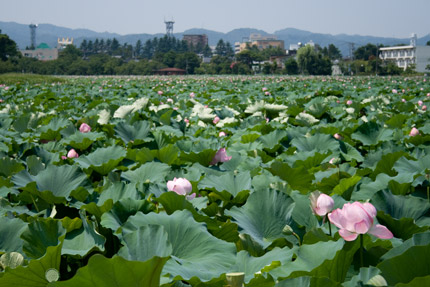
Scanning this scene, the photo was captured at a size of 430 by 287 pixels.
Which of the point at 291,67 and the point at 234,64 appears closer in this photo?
the point at 291,67

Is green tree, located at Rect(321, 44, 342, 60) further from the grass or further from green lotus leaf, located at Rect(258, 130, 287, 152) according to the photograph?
green lotus leaf, located at Rect(258, 130, 287, 152)

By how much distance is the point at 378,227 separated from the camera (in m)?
0.91

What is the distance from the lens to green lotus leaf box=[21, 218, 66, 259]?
1.06m

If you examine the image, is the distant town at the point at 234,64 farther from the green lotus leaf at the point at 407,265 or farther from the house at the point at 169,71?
the green lotus leaf at the point at 407,265

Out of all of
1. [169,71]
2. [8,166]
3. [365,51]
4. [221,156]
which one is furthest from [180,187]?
[365,51]

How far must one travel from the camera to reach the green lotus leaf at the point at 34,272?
2.80ft

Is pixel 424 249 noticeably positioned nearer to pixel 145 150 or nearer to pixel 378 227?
pixel 378 227

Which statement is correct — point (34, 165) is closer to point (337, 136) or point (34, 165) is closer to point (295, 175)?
point (295, 175)

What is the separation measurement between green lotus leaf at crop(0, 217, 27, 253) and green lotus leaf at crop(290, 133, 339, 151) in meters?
1.54

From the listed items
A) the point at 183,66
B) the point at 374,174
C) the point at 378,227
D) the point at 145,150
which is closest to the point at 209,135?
the point at 145,150

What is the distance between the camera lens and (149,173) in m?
1.80

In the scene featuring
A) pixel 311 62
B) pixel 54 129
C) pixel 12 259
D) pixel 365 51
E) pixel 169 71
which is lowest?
pixel 12 259

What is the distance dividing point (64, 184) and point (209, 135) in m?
1.43

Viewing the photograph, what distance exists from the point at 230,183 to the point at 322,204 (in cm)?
48
